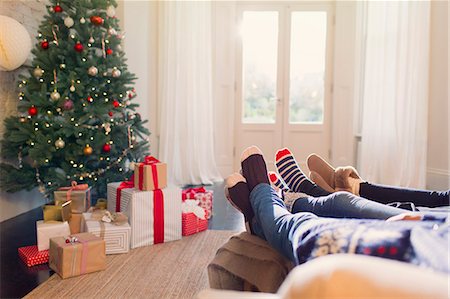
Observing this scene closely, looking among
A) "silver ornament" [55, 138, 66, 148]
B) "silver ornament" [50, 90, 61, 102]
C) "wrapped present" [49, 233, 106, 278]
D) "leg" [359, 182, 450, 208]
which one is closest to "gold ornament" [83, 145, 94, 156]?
"silver ornament" [55, 138, 66, 148]

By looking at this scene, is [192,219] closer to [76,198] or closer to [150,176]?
[150,176]

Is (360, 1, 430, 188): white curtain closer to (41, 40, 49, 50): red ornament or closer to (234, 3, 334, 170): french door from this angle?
(234, 3, 334, 170): french door

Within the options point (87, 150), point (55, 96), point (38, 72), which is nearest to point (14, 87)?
point (38, 72)

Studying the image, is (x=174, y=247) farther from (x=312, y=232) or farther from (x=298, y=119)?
(x=298, y=119)

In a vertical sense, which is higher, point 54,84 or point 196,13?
point 196,13

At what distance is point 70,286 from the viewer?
1724 millimetres

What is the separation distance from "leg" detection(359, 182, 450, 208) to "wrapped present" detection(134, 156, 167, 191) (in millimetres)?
1101

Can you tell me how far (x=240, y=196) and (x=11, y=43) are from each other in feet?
6.24

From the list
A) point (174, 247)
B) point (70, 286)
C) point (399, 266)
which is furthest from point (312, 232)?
point (174, 247)

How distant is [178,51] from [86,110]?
6.23 feet

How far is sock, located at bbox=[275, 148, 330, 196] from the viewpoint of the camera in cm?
190

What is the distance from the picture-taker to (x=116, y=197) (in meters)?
2.40

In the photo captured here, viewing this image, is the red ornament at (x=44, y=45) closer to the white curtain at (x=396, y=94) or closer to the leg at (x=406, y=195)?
the leg at (x=406, y=195)

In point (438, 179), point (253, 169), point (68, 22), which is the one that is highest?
point (68, 22)
